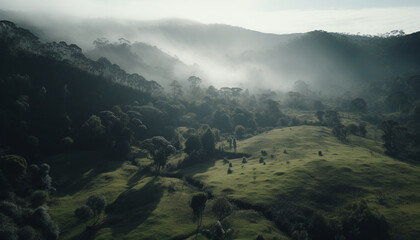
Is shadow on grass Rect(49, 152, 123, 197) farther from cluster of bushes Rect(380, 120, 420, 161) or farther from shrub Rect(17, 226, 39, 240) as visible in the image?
cluster of bushes Rect(380, 120, 420, 161)

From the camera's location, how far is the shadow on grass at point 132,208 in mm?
74000

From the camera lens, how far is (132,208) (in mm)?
84812

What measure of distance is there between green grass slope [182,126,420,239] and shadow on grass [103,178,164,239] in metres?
20.9

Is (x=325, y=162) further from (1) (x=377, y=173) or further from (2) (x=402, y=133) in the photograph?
(2) (x=402, y=133)

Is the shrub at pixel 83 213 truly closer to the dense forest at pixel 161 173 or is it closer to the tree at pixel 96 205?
the dense forest at pixel 161 173

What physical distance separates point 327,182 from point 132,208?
219ft

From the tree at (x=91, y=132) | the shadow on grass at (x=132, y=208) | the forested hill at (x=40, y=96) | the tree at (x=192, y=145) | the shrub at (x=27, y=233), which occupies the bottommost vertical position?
the shadow on grass at (x=132, y=208)

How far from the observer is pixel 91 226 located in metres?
74.3

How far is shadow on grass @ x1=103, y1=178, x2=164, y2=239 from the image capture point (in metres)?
74.0

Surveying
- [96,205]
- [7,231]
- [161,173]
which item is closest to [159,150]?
[161,173]

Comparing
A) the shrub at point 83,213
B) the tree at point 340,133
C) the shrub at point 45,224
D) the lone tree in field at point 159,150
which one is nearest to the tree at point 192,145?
the lone tree in field at point 159,150

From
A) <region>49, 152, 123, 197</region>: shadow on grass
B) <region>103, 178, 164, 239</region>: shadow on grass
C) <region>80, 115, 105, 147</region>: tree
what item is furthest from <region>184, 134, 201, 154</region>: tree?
<region>80, 115, 105, 147</region>: tree

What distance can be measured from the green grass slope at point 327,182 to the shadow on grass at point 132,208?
20.9 m

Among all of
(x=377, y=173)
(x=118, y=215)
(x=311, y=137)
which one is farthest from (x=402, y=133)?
(x=118, y=215)
